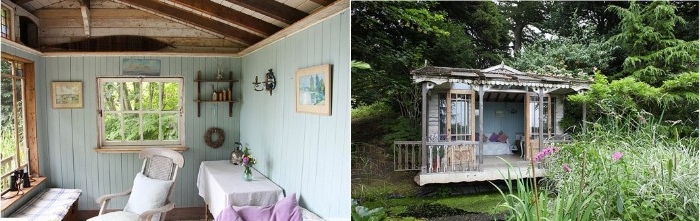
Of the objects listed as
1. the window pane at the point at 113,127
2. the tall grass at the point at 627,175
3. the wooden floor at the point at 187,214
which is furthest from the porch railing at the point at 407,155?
the wooden floor at the point at 187,214

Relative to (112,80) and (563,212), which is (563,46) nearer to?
(563,212)

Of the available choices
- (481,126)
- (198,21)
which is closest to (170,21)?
(198,21)

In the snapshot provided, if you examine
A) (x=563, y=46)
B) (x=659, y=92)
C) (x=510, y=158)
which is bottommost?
(x=510, y=158)

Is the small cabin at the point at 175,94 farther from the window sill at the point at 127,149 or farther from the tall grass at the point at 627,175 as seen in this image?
the tall grass at the point at 627,175

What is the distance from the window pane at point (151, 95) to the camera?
3.81m

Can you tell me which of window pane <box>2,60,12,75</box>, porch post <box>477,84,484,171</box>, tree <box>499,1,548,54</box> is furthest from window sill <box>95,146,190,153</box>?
tree <box>499,1,548,54</box>

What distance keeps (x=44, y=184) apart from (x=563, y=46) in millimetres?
3420

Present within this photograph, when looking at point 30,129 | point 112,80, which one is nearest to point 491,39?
point 112,80

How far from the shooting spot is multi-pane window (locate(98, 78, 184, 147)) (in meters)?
3.75

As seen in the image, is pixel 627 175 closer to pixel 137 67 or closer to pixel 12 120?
pixel 137 67

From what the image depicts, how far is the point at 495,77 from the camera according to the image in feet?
8.05

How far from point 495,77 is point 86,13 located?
311 cm

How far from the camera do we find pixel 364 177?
2764 mm

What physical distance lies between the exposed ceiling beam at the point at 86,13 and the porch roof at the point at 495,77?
2.62m
